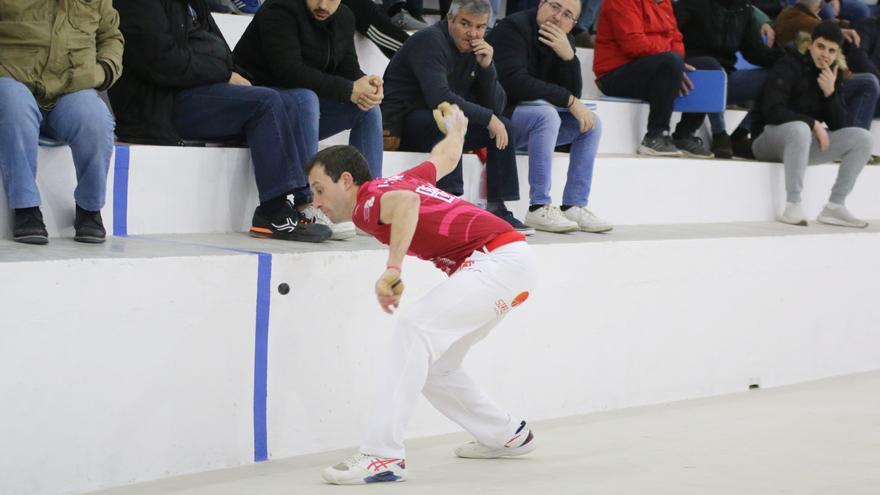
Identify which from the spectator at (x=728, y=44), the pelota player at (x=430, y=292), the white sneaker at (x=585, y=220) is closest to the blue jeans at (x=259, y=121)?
the pelota player at (x=430, y=292)

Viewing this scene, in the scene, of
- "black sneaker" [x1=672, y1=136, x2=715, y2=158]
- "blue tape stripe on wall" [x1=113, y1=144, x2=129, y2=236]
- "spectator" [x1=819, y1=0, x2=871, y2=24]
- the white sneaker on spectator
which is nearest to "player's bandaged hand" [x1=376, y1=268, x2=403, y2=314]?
"blue tape stripe on wall" [x1=113, y1=144, x2=129, y2=236]

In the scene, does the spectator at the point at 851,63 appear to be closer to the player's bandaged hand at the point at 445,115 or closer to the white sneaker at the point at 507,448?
the player's bandaged hand at the point at 445,115

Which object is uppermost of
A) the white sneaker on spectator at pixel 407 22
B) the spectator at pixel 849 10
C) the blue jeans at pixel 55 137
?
the spectator at pixel 849 10

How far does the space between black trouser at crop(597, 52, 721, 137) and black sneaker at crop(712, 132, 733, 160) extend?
1.05 feet

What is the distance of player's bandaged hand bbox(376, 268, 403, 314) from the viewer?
3.18 metres

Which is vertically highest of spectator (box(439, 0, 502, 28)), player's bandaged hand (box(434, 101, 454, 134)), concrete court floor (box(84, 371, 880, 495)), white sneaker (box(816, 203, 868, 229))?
spectator (box(439, 0, 502, 28))

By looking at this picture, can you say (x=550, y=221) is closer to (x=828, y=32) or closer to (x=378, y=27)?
(x=378, y=27)

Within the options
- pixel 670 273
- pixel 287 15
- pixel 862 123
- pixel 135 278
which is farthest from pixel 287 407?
pixel 862 123

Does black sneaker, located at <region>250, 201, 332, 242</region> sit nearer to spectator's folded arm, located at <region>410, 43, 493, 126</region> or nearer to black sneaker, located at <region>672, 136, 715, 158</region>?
spectator's folded arm, located at <region>410, 43, 493, 126</region>

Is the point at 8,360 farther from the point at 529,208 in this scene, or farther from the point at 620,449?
the point at 529,208

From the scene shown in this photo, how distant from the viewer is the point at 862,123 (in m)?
7.27

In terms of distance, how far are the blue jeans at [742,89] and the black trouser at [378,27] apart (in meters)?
2.30

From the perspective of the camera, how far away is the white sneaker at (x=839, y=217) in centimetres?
654

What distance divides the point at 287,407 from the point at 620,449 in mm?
1074
